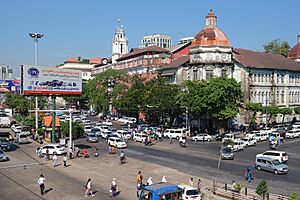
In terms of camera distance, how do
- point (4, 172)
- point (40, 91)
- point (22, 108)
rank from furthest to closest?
point (22, 108) → point (40, 91) → point (4, 172)

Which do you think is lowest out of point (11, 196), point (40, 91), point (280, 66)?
point (11, 196)

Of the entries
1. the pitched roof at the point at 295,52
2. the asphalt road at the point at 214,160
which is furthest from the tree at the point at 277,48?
the asphalt road at the point at 214,160

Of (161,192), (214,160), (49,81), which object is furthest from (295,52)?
(161,192)

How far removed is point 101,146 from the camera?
52625 mm

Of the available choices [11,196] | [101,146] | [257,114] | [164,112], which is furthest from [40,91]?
[257,114]

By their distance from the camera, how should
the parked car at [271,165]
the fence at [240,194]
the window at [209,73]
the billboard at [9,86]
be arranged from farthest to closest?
the billboard at [9,86]
the window at [209,73]
the parked car at [271,165]
the fence at [240,194]

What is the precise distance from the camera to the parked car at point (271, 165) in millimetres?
34000

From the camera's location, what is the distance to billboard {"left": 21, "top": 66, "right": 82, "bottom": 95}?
1805 inches

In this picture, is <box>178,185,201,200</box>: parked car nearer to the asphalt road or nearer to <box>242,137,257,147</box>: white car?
the asphalt road

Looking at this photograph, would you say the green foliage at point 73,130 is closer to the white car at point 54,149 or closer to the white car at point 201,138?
the white car at point 54,149

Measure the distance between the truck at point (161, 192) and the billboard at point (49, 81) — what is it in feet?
93.7

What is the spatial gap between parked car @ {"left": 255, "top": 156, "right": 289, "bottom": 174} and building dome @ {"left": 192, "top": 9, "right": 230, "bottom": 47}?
110 ft

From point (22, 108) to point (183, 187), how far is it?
7800 centimetres

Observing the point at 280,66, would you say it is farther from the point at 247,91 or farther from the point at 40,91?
the point at 40,91
